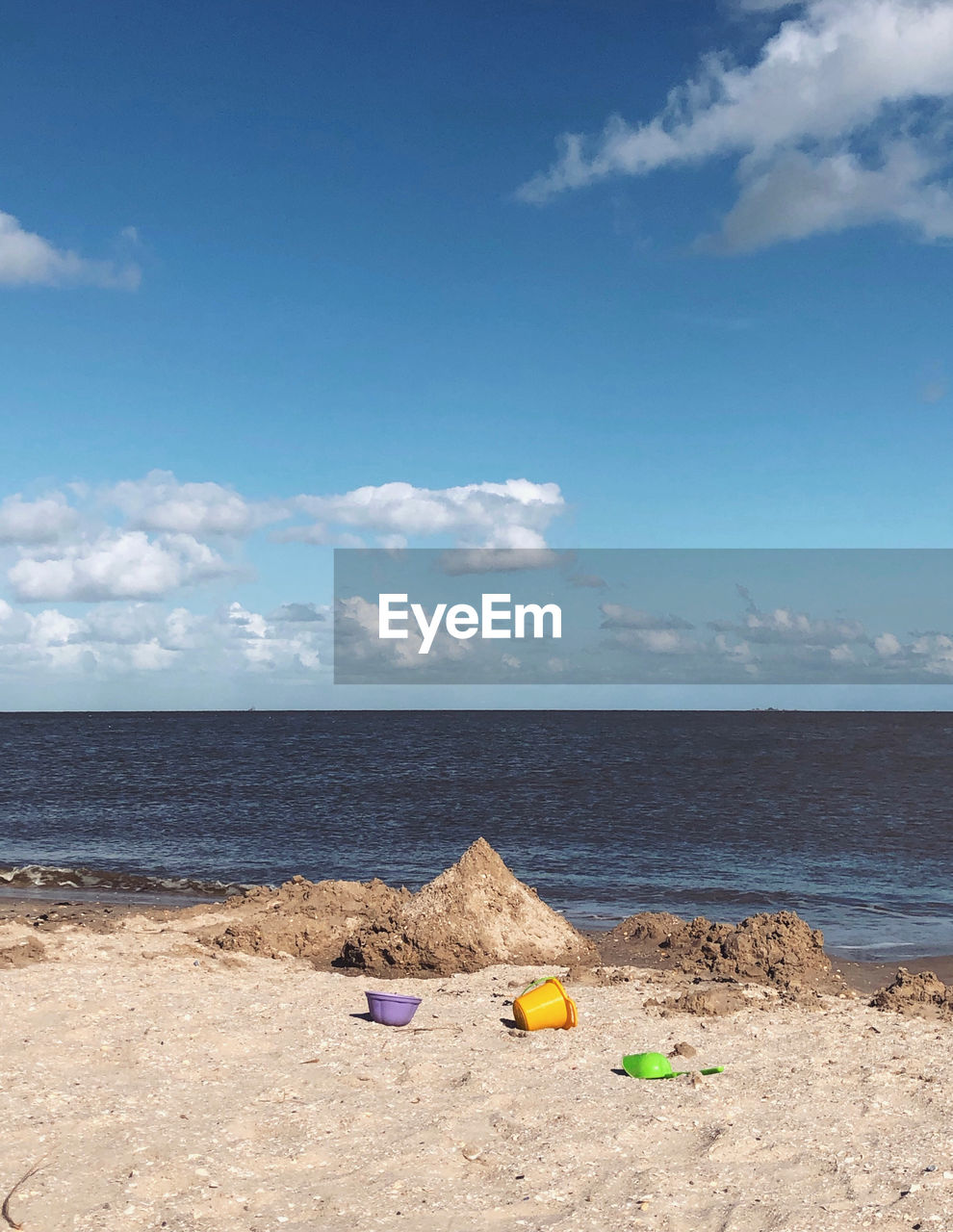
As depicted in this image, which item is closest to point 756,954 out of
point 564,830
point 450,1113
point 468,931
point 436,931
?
point 468,931

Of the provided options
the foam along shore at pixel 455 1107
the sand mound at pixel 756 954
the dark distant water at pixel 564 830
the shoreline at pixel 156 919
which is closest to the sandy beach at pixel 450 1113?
the foam along shore at pixel 455 1107

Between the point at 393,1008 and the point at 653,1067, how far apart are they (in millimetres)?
2193

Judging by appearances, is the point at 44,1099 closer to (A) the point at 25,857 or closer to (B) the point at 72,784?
(A) the point at 25,857

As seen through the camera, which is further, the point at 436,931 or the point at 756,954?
the point at 436,931

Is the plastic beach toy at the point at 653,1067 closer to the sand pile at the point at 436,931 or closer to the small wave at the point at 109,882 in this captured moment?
the sand pile at the point at 436,931

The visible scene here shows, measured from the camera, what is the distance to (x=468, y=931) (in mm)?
10219

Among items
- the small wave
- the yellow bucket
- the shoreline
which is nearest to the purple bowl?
the yellow bucket

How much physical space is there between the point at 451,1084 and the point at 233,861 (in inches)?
505

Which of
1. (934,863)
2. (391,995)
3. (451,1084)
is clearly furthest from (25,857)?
(934,863)

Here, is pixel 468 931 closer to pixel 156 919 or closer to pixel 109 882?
pixel 156 919

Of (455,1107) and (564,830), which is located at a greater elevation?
(455,1107)

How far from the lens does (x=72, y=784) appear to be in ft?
110

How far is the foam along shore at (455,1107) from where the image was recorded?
193 inches

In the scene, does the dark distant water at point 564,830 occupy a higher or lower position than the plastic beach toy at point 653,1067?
lower
